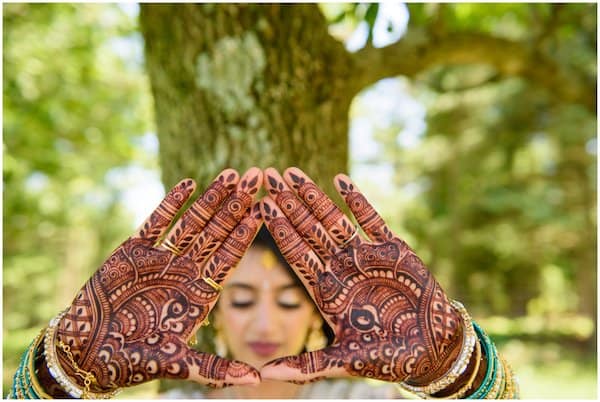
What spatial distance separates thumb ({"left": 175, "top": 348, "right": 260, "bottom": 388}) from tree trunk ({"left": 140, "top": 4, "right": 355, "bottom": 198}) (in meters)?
0.96

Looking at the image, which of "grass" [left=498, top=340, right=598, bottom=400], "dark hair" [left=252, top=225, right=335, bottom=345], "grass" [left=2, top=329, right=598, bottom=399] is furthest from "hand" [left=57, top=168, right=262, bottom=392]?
"grass" [left=498, top=340, right=598, bottom=400]

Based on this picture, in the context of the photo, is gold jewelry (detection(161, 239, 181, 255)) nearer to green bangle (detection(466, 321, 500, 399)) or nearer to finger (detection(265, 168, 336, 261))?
finger (detection(265, 168, 336, 261))

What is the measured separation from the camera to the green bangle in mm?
1743

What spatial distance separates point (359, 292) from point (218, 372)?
50 cm

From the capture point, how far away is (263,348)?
93.1 inches

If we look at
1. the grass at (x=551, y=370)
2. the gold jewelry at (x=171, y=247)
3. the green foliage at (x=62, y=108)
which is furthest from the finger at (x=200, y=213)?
the grass at (x=551, y=370)

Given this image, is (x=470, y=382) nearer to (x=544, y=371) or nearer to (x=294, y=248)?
(x=294, y=248)

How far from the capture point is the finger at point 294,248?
176cm

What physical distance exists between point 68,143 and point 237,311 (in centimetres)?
617

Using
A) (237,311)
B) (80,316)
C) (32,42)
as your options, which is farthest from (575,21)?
(32,42)

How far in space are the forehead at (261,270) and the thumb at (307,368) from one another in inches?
26.9

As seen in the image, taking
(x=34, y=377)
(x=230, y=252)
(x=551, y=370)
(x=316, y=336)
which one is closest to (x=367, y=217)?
(x=230, y=252)

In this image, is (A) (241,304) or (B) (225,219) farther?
(A) (241,304)

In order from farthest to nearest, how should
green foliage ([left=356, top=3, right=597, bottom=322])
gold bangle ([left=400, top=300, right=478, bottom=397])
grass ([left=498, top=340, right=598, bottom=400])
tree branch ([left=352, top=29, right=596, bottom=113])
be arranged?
green foliage ([left=356, top=3, right=597, bottom=322]), grass ([left=498, top=340, right=598, bottom=400]), tree branch ([left=352, top=29, right=596, bottom=113]), gold bangle ([left=400, top=300, right=478, bottom=397])
